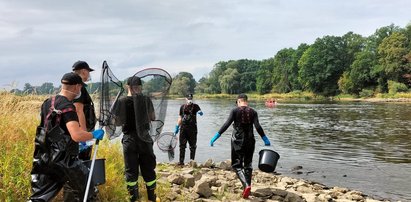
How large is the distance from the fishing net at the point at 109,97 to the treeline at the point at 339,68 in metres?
47.0

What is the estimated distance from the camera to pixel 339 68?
9806cm

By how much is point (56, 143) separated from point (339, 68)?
328ft

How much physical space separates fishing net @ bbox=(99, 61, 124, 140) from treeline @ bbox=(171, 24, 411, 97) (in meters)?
47.0

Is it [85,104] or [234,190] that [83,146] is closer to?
[85,104]

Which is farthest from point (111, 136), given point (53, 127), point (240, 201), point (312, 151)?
point (312, 151)

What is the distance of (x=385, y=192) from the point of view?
413 inches

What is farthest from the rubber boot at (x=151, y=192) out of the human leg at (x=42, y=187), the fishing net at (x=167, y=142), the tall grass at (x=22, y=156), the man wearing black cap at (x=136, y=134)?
the fishing net at (x=167, y=142)

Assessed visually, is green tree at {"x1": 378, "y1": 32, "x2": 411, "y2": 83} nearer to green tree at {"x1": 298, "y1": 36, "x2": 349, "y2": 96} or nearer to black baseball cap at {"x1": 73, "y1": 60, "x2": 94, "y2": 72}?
green tree at {"x1": 298, "y1": 36, "x2": 349, "y2": 96}

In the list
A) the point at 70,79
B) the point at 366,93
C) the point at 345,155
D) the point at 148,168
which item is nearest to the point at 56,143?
the point at 70,79

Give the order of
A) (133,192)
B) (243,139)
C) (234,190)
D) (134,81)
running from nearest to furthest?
1. (134,81)
2. (133,192)
3. (243,139)
4. (234,190)

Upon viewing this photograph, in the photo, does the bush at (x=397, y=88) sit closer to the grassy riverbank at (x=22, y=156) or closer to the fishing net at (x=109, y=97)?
the grassy riverbank at (x=22, y=156)

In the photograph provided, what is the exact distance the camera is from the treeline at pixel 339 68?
77.8 metres

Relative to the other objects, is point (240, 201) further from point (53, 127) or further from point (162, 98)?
point (53, 127)

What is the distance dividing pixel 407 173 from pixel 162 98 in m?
9.66
